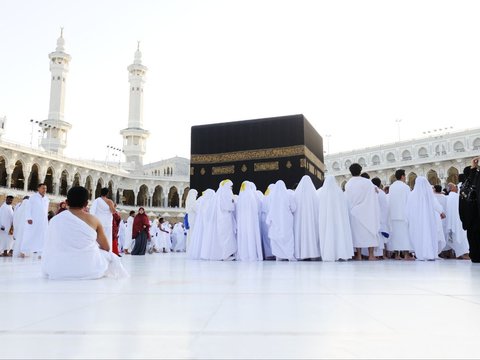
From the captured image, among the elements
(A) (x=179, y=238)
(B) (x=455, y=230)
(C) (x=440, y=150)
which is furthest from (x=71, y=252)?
(C) (x=440, y=150)

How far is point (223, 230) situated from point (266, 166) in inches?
283

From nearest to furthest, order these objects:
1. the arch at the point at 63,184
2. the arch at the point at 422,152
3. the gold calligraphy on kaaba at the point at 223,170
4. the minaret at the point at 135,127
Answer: the gold calligraphy on kaaba at the point at 223,170 < the arch at the point at 63,184 < the arch at the point at 422,152 < the minaret at the point at 135,127

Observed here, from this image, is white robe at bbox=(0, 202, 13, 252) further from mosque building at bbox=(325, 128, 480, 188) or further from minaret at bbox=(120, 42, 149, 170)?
minaret at bbox=(120, 42, 149, 170)

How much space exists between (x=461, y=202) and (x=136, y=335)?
4853 mm

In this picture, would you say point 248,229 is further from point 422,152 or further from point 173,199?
point 173,199

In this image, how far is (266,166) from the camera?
527 inches

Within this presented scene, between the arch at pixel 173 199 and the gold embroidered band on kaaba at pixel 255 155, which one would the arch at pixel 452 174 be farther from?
the arch at pixel 173 199

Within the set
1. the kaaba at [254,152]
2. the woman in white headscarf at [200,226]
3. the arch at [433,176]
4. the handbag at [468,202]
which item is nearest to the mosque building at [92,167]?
the kaaba at [254,152]

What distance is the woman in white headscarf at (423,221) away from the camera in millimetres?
5547

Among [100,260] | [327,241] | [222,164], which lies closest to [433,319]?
[100,260]

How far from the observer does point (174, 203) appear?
121ft

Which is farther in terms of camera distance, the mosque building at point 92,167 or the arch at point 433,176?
the arch at point 433,176

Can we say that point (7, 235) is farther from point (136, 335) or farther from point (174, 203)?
point (174, 203)

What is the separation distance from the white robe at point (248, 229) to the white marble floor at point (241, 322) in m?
3.89
